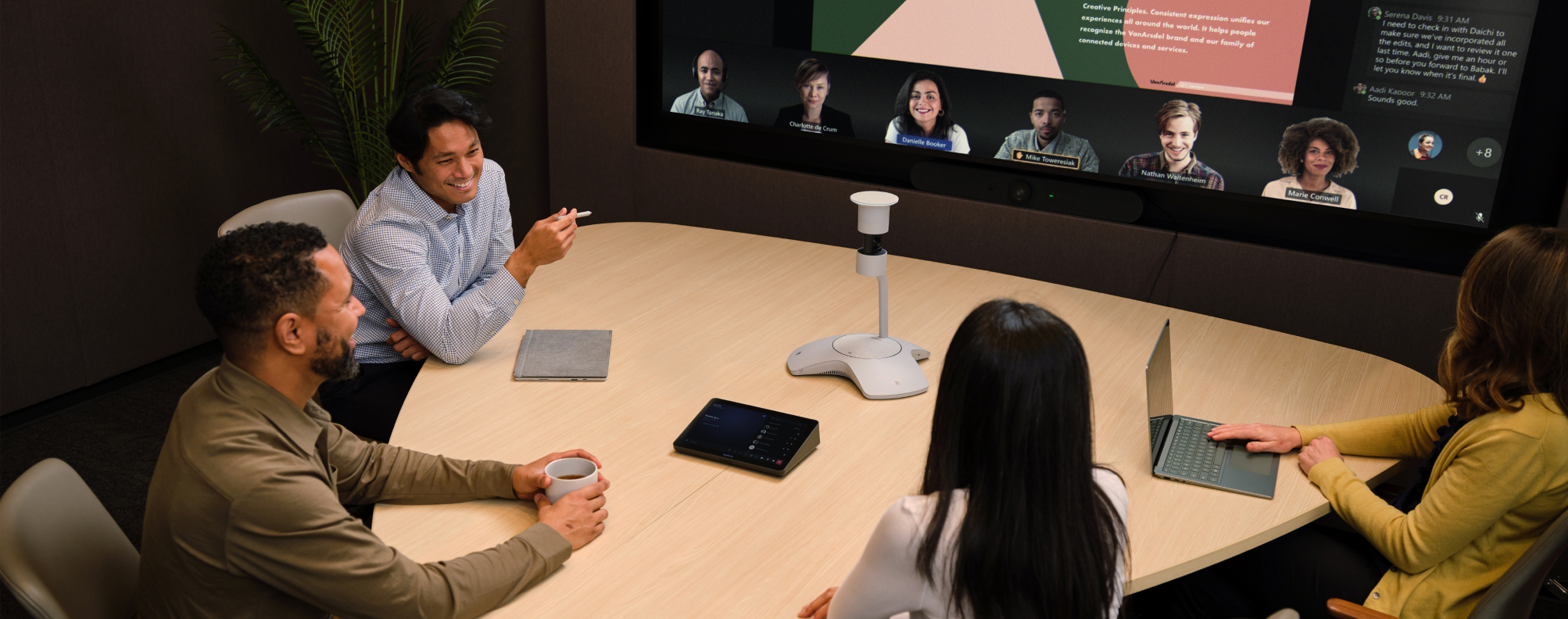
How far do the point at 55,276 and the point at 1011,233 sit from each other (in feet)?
10.3

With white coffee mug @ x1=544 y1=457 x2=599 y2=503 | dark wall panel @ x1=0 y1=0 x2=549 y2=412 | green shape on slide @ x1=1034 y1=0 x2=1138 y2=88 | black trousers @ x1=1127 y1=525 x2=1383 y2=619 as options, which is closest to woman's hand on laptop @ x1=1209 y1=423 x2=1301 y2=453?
black trousers @ x1=1127 y1=525 x2=1383 y2=619

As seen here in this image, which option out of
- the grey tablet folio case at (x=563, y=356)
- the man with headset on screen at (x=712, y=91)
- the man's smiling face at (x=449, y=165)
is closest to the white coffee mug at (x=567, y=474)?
the grey tablet folio case at (x=563, y=356)

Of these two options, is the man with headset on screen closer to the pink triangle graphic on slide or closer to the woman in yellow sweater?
the pink triangle graphic on slide

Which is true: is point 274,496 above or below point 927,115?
below

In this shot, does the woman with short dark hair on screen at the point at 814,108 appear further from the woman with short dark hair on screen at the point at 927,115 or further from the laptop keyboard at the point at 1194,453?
the laptop keyboard at the point at 1194,453

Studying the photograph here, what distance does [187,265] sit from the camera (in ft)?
12.2

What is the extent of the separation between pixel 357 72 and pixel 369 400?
1992 mm

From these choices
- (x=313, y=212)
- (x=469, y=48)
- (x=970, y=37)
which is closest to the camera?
(x=313, y=212)

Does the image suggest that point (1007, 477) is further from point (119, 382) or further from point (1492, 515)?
point (119, 382)

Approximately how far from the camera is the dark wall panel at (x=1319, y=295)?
2826 millimetres

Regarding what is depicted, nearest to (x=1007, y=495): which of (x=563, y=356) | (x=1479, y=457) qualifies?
(x=1479, y=457)

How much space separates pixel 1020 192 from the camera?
129 inches

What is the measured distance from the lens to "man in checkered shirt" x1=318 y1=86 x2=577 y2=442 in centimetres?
214

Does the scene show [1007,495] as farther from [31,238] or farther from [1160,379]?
[31,238]
